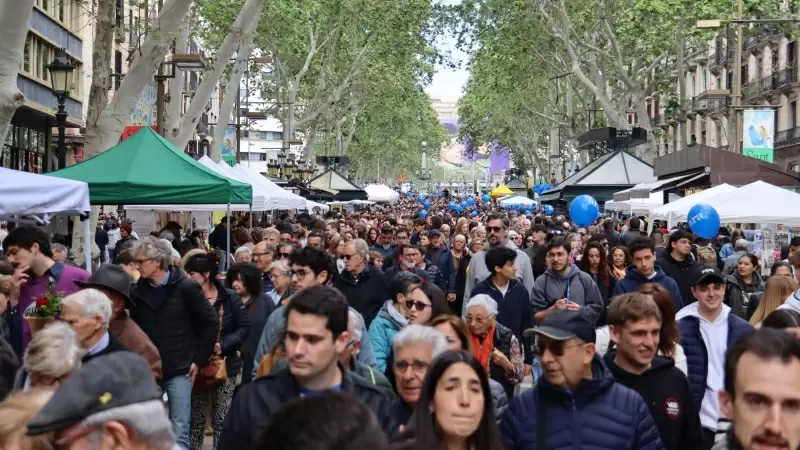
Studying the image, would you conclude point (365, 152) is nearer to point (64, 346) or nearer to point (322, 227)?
point (322, 227)

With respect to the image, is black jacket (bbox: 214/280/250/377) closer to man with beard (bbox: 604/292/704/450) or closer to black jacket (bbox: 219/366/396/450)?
man with beard (bbox: 604/292/704/450)

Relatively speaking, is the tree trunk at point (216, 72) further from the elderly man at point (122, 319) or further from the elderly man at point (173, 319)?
the elderly man at point (122, 319)

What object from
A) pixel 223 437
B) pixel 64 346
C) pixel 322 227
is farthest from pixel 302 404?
pixel 322 227

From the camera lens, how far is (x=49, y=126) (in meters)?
35.3

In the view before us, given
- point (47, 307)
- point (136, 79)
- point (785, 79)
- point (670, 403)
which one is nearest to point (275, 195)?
point (136, 79)

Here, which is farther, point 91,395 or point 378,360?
point 378,360

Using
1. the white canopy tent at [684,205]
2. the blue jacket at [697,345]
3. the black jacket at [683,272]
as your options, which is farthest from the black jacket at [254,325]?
the white canopy tent at [684,205]

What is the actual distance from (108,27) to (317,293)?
10.9 metres

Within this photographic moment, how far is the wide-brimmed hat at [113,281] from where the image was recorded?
22.7 feet

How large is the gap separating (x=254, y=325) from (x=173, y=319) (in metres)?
1.16

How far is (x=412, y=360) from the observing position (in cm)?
550

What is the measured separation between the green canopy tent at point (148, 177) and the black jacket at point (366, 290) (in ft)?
11.3

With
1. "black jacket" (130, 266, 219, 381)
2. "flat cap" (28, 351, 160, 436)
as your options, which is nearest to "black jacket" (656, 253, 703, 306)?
"black jacket" (130, 266, 219, 381)

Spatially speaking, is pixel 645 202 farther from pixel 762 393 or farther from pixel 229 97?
pixel 762 393
